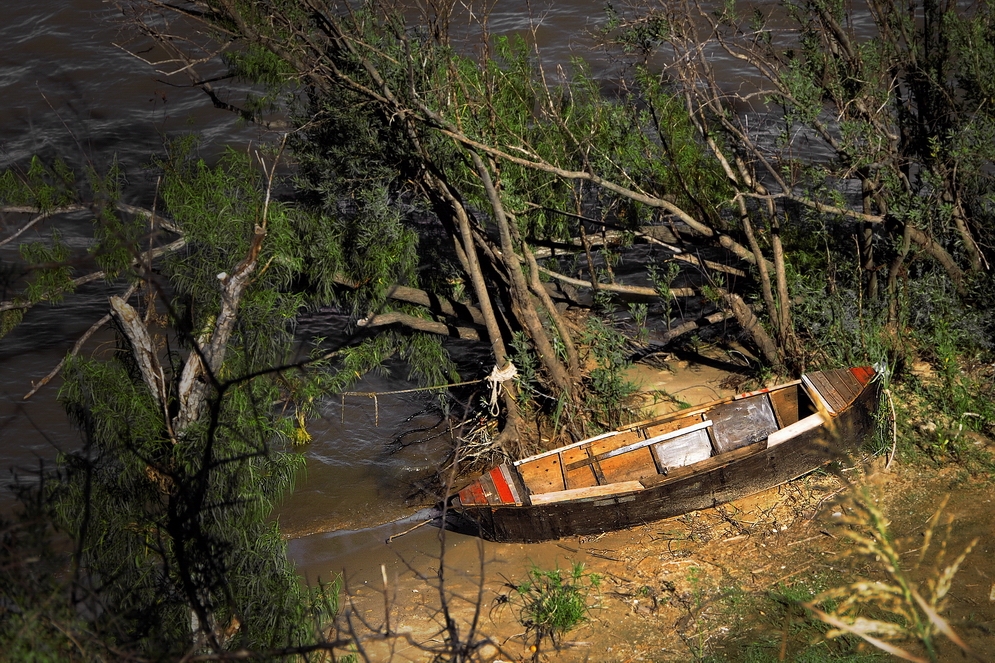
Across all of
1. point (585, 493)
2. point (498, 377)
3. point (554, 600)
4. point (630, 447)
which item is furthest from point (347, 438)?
point (554, 600)

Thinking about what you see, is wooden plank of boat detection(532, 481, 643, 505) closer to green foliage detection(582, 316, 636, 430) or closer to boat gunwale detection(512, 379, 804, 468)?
boat gunwale detection(512, 379, 804, 468)

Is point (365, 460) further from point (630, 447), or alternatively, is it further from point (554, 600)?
point (554, 600)

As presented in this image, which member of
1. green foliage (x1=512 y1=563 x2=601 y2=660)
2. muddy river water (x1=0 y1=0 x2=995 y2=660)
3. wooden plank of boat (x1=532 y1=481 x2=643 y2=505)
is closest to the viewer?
green foliage (x1=512 y1=563 x2=601 y2=660)

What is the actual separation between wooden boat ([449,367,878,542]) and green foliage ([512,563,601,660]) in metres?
0.59

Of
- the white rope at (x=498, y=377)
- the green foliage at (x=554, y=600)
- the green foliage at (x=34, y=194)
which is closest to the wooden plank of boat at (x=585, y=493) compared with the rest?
the green foliage at (x=554, y=600)

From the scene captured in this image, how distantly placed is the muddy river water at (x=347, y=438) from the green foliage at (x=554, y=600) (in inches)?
7.1

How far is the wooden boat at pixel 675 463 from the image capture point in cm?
905

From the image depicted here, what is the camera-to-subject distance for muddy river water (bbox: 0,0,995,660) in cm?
855

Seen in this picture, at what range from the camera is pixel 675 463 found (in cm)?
1007

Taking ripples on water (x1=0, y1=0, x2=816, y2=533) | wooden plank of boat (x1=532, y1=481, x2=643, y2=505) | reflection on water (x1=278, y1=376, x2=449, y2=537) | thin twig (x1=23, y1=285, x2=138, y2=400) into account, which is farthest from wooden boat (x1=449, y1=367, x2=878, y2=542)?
thin twig (x1=23, y1=285, x2=138, y2=400)

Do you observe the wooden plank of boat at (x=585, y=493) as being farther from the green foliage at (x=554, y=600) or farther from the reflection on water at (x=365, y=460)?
the reflection on water at (x=365, y=460)

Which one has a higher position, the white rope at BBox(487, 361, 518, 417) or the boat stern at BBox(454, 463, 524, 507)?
the white rope at BBox(487, 361, 518, 417)

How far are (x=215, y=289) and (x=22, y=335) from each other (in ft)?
25.2

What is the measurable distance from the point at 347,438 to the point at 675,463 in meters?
4.28
